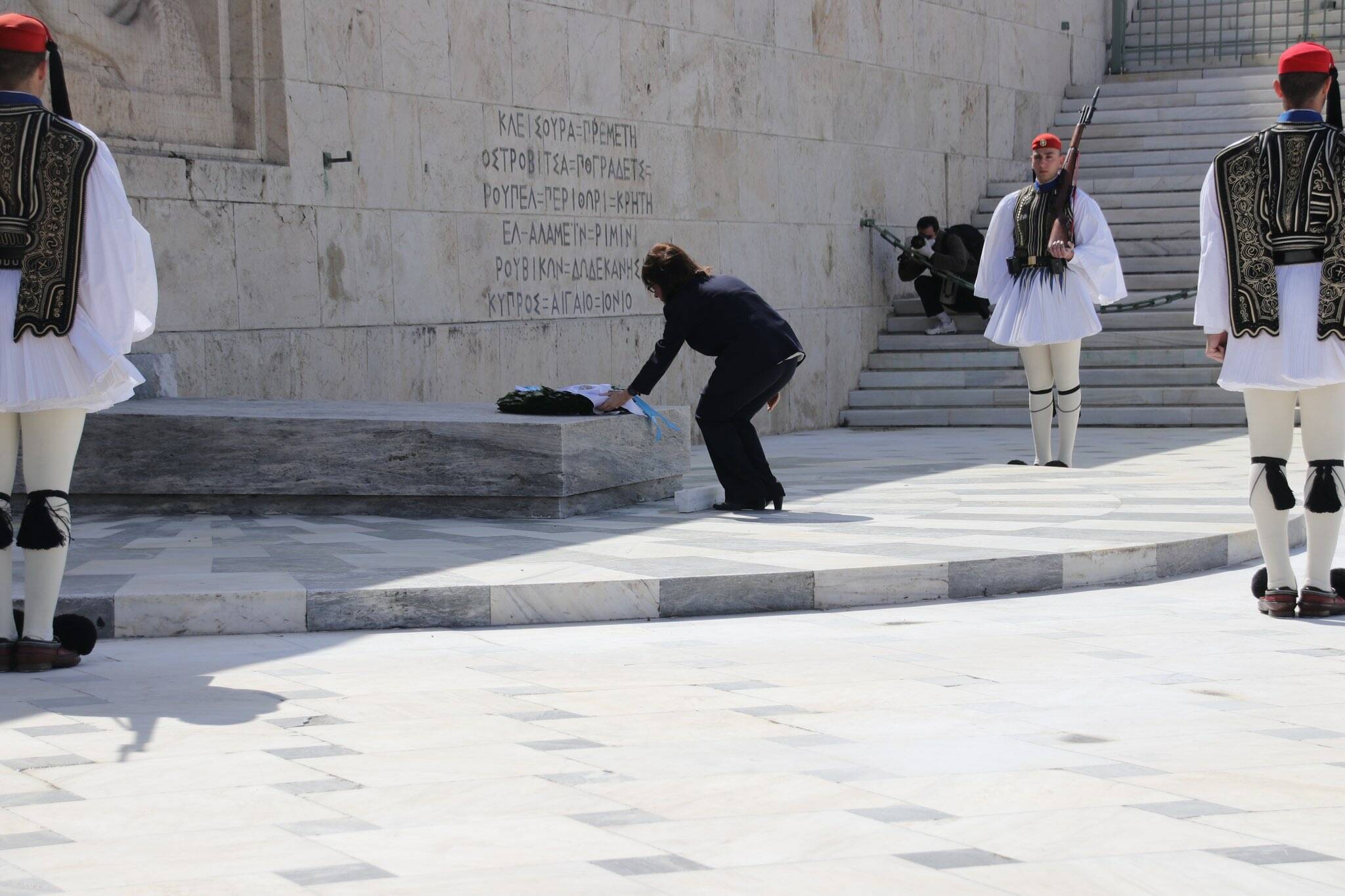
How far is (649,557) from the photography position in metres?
8.20

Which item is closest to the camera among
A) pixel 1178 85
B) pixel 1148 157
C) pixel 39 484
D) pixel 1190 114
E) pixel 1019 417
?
pixel 39 484

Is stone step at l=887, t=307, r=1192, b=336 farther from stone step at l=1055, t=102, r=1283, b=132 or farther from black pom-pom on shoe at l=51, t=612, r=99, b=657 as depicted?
black pom-pom on shoe at l=51, t=612, r=99, b=657

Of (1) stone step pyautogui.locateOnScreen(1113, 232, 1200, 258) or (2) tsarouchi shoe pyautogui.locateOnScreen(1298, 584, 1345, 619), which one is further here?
(1) stone step pyautogui.locateOnScreen(1113, 232, 1200, 258)

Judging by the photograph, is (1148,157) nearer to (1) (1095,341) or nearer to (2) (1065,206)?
(1) (1095,341)

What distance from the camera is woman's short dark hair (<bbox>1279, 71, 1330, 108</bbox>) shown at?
7207mm

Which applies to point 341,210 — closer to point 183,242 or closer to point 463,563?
point 183,242

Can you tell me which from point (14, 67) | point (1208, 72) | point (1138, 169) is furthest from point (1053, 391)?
point (1208, 72)

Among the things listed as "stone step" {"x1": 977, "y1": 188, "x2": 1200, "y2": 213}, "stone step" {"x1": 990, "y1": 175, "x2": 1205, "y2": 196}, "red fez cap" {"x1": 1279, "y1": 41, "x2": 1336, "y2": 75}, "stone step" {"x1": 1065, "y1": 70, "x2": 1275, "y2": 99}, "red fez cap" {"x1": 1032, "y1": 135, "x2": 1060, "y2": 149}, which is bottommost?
"red fez cap" {"x1": 1279, "y1": 41, "x2": 1336, "y2": 75}

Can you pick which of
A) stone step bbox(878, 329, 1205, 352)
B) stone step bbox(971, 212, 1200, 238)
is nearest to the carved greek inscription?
stone step bbox(878, 329, 1205, 352)

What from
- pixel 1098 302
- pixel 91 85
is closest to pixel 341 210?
pixel 91 85

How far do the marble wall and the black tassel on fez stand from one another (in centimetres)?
530

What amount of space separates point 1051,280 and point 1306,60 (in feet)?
17.2

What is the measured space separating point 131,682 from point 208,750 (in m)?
1.20

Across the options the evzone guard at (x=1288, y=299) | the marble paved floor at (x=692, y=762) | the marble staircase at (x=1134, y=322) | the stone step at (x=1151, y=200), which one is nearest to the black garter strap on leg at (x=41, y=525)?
the marble paved floor at (x=692, y=762)
